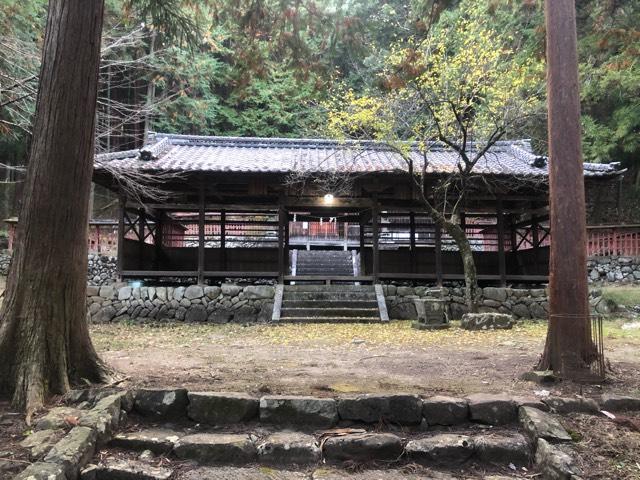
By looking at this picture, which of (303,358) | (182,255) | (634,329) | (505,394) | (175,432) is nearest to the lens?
(175,432)

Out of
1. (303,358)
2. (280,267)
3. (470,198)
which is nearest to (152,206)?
(280,267)

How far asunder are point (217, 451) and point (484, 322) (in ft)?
24.6

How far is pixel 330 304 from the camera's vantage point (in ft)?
38.4

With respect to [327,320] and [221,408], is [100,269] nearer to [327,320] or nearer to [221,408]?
[327,320]

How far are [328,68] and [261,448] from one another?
20.6ft

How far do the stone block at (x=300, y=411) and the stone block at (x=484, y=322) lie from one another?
→ 6.47 meters

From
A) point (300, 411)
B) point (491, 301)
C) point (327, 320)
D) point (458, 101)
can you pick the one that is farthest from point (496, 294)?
point (300, 411)

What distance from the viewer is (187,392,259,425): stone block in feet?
12.9

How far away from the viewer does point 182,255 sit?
1547 cm

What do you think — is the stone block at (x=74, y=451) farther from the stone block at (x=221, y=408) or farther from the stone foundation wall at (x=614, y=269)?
the stone foundation wall at (x=614, y=269)

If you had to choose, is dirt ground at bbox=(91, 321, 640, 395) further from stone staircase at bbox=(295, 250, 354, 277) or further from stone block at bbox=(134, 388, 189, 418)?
stone staircase at bbox=(295, 250, 354, 277)

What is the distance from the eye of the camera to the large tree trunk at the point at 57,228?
159 inches

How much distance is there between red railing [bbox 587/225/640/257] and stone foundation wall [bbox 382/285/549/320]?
21.1 ft

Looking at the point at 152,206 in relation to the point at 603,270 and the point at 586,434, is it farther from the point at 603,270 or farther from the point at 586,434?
the point at 603,270
